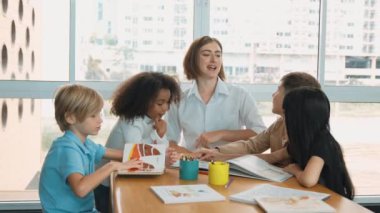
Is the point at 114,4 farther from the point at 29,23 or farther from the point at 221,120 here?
the point at 221,120

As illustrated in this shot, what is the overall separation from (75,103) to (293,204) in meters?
0.89

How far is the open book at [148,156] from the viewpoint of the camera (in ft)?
6.00

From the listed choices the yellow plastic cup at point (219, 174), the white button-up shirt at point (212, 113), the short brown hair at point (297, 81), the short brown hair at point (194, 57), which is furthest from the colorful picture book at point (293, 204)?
the short brown hair at point (194, 57)

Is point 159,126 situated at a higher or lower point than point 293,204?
higher

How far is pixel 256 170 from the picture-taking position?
190 cm

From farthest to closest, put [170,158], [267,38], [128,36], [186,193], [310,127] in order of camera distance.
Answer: [267,38] < [128,36] < [170,158] < [310,127] < [186,193]

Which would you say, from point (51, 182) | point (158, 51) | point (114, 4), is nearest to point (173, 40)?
point (158, 51)

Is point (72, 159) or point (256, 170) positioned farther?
point (256, 170)

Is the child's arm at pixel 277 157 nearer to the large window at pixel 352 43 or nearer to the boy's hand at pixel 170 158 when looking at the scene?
the boy's hand at pixel 170 158

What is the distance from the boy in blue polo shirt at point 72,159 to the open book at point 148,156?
0.05 m

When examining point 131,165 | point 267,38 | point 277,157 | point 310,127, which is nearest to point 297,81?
point 277,157

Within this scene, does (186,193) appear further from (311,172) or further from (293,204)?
(311,172)

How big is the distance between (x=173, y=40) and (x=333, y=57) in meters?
1.21

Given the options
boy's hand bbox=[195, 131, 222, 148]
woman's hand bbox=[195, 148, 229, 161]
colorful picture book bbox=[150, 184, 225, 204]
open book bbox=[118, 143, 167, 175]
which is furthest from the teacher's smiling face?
colorful picture book bbox=[150, 184, 225, 204]
